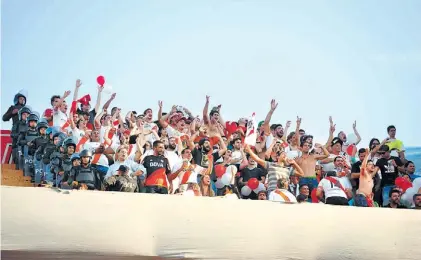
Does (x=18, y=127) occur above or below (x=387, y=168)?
above

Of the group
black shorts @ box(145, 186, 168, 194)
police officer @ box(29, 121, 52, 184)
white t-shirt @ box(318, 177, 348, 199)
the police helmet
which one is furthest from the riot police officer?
white t-shirt @ box(318, 177, 348, 199)

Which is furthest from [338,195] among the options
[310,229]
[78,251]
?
[78,251]

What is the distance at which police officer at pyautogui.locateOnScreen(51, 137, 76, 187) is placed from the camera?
905 centimetres

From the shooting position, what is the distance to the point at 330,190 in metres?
9.21

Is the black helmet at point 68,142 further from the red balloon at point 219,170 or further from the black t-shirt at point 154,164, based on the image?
the red balloon at point 219,170

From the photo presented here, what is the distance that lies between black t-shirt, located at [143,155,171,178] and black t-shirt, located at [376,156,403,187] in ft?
8.85

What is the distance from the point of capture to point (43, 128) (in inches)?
387

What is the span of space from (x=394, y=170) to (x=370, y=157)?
34 cm

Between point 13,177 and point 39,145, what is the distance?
501 mm

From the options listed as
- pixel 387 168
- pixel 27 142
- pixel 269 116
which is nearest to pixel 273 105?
pixel 269 116

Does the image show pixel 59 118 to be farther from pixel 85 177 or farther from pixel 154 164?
pixel 154 164

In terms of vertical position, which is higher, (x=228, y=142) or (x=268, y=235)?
(x=228, y=142)

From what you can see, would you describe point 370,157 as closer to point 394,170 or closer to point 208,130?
point 394,170

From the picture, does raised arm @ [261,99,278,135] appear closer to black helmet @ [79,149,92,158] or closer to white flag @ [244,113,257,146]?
white flag @ [244,113,257,146]
